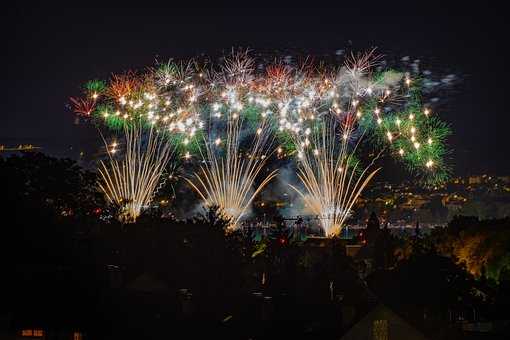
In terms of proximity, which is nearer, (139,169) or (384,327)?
(384,327)

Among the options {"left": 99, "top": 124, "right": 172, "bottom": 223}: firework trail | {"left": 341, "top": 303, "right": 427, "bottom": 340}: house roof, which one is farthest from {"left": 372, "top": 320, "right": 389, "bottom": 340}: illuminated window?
{"left": 99, "top": 124, "right": 172, "bottom": 223}: firework trail

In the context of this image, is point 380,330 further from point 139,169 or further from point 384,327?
point 139,169

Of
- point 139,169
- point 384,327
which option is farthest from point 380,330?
point 139,169

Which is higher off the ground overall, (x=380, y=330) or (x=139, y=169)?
(x=139, y=169)

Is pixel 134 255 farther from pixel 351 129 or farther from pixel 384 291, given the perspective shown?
pixel 351 129

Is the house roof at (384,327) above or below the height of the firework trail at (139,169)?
below

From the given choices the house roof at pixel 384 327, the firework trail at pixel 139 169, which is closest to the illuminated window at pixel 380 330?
the house roof at pixel 384 327

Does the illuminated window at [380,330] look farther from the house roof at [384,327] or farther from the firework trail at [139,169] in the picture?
the firework trail at [139,169]

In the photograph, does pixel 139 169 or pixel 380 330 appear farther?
pixel 139 169
